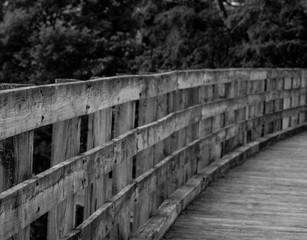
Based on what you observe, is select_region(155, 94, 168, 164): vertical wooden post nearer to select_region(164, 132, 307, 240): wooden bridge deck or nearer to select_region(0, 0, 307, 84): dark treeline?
select_region(164, 132, 307, 240): wooden bridge deck

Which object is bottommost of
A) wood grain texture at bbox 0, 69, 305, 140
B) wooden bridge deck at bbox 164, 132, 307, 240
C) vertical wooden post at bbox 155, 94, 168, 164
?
wooden bridge deck at bbox 164, 132, 307, 240

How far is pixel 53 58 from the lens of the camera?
1039 inches

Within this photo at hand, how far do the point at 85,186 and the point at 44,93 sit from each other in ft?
2.52

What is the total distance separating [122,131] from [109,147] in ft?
1.82

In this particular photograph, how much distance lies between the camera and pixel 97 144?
444 cm

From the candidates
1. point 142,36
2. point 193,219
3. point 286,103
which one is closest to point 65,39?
point 142,36

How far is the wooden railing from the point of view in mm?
3188

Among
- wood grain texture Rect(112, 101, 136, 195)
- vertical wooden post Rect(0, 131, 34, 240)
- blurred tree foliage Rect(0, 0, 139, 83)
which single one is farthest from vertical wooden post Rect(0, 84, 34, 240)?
blurred tree foliage Rect(0, 0, 139, 83)

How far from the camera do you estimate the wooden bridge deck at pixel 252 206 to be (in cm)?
610

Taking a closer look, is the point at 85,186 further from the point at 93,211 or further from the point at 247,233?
the point at 247,233

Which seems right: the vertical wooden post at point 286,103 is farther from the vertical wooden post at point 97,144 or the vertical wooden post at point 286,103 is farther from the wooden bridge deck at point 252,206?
the vertical wooden post at point 97,144

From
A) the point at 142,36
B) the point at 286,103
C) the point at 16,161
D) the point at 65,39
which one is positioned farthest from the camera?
the point at 142,36

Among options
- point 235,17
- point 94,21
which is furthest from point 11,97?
point 94,21

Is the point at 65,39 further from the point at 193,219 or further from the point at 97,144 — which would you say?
the point at 97,144
